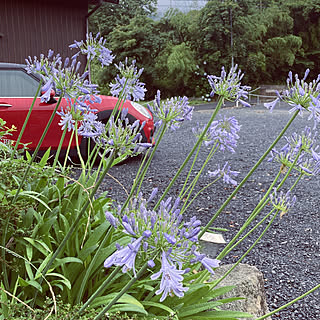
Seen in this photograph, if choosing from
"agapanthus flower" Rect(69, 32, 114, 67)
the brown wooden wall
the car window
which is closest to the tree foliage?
the brown wooden wall

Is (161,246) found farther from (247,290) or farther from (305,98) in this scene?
(247,290)

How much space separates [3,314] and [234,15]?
2259cm

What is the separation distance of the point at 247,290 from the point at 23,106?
423cm

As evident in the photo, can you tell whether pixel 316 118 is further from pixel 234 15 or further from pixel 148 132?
pixel 234 15

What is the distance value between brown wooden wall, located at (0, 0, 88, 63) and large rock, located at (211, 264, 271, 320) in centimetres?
1189

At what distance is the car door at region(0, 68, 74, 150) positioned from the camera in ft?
18.3

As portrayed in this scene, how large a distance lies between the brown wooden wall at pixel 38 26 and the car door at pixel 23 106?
758 cm

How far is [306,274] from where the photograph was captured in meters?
3.19

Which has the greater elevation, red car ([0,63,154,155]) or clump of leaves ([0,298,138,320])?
clump of leaves ([0,298,138,320])

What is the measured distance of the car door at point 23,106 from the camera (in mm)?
5586

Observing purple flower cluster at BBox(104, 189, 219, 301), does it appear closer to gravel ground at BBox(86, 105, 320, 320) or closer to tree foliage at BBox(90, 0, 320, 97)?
gravel ground at BBox(86, 105, 320, 320)

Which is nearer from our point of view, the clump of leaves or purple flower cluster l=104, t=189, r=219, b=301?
purple flower cluster l=104, t=189, r=219, b=301

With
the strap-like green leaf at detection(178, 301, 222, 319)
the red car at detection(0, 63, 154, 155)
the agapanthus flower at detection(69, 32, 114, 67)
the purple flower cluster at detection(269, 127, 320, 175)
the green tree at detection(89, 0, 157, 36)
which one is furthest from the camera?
the green tree at detection(89, 0, 157, 36)

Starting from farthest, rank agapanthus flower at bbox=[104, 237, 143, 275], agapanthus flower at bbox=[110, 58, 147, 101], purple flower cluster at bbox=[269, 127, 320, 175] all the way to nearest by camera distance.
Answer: agapanthus flower at bbox=[110, 58, 147, 101], purple flower cluster at bbox=[269, 127, 320, 175], agapanthus flower at bbox=[104, 237, 143, 275]
